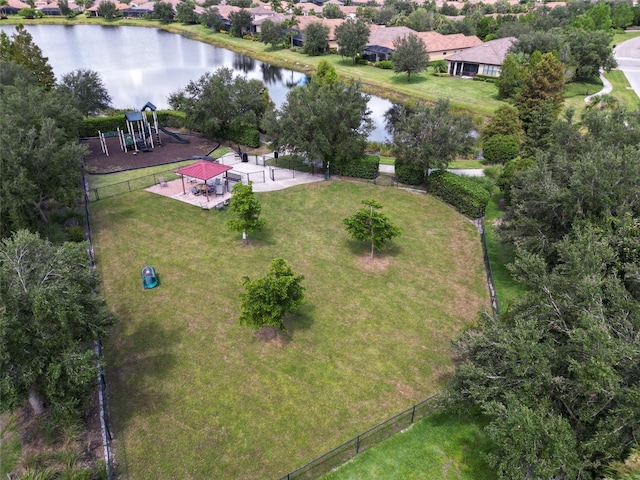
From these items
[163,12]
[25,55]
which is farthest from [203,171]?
[163,12]

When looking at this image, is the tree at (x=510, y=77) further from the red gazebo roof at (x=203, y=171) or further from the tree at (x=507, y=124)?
the red gazebo roof at (x=203, y=171)

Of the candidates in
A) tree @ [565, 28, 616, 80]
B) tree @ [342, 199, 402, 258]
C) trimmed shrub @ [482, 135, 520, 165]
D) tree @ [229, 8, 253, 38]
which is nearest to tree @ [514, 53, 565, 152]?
trimmed shrub @ [482, 135, 520, 165]

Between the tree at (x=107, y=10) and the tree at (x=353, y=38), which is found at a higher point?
the tree at (x=107, y=10)

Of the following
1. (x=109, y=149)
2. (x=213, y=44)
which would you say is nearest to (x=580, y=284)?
(x=109, y=149)

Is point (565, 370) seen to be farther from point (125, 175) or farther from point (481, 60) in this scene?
point (481, 60)

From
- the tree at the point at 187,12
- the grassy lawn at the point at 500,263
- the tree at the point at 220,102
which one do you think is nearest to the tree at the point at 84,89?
the tree at the point at 220,102

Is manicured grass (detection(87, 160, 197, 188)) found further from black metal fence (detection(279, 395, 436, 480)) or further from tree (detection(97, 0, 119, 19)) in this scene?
tree (detection(97, 0, 119, 19))
